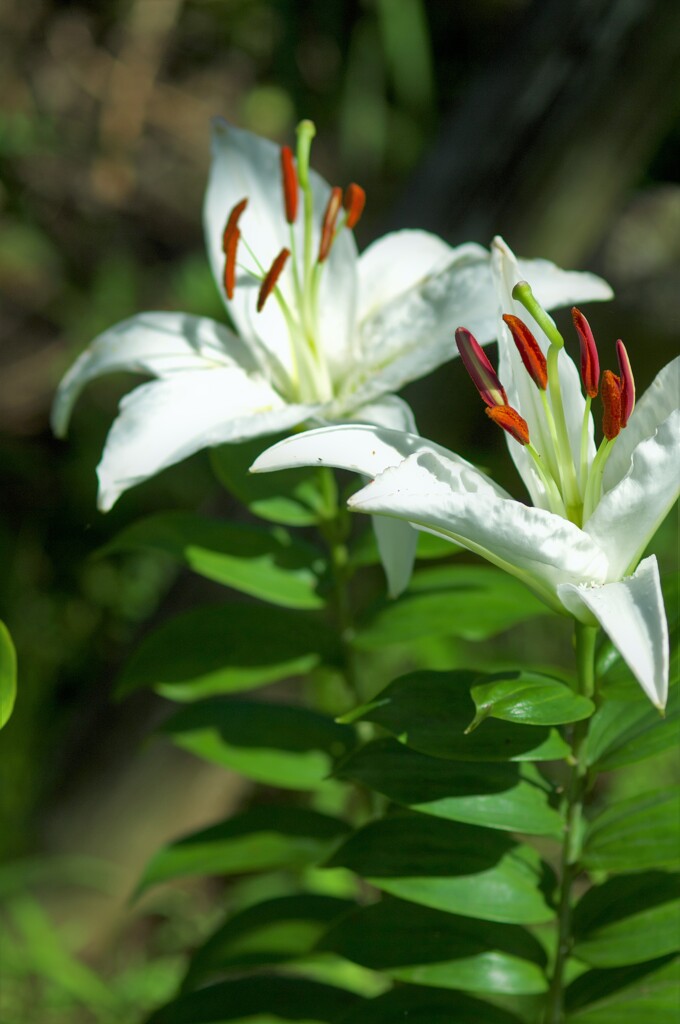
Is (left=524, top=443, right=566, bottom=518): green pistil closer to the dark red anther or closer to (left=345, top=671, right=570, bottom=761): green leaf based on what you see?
(left=345, top=671, right=570, bottom=761): green leaf

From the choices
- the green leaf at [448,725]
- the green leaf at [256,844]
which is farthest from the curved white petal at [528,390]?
the green leaf at [256,844]

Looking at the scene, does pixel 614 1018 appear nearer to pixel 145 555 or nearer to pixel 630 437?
pixel 630 437

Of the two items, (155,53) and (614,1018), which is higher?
(155,53)

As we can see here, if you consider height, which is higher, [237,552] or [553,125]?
[553,125]

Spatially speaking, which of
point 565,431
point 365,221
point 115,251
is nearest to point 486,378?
point 565,431

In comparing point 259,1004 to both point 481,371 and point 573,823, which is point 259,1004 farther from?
point 481,371

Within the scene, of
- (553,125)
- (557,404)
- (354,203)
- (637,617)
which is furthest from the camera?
(553,125)

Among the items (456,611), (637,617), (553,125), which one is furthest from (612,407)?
(553,125)
